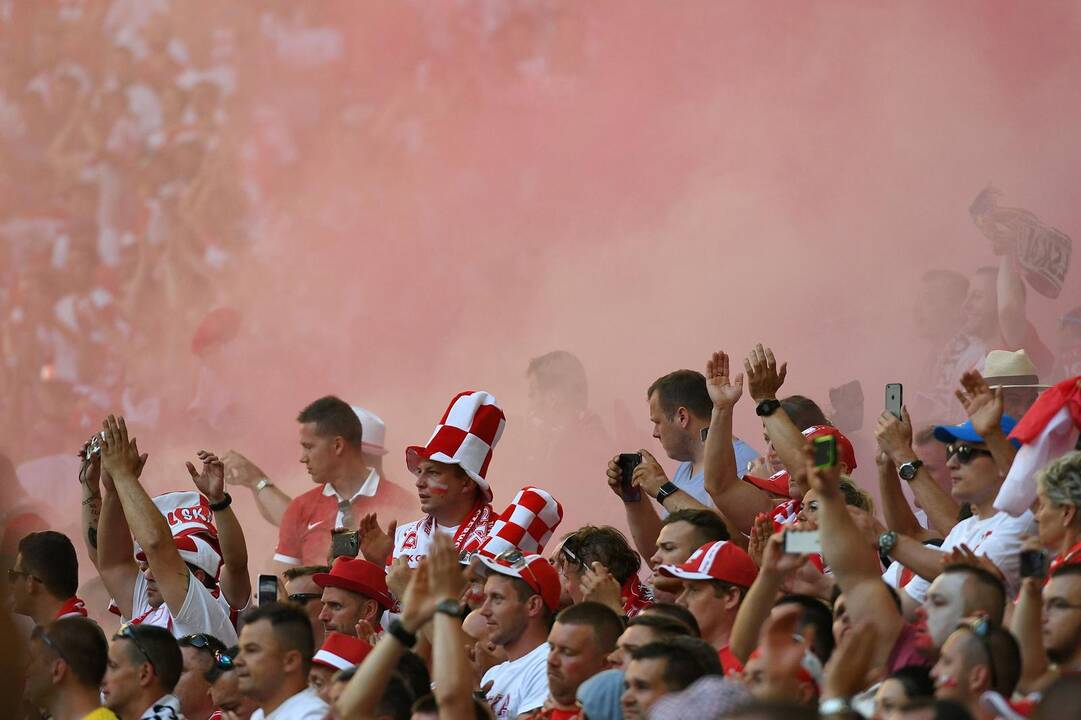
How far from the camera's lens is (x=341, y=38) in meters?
9.92

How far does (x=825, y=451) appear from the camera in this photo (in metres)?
3.89

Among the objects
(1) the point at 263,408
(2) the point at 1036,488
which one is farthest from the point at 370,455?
(2) the point at 1036,488

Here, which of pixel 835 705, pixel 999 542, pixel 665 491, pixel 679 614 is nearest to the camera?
pixel 835 705

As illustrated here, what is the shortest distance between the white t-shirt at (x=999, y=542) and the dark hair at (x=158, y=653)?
2123 millimetres

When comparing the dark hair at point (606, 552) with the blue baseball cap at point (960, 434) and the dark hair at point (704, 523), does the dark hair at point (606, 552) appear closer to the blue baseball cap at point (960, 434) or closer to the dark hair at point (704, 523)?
the dark hair at point (704, 523)

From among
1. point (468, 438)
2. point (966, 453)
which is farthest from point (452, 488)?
point (966, 453)

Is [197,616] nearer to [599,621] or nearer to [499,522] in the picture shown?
[499,522]

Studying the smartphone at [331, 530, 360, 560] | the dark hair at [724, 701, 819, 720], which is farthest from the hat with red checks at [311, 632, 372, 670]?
the dark hair at [724, 701, 819, 720]

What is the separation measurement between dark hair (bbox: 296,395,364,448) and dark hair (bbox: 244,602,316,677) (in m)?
1.73

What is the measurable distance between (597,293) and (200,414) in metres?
2.62

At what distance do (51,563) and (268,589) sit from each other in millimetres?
1086

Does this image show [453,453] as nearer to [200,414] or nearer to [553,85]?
[553,85]

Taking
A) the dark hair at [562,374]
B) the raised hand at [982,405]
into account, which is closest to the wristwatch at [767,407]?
the raised hand at [982,405]

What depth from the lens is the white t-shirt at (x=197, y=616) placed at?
5633 millimetres
